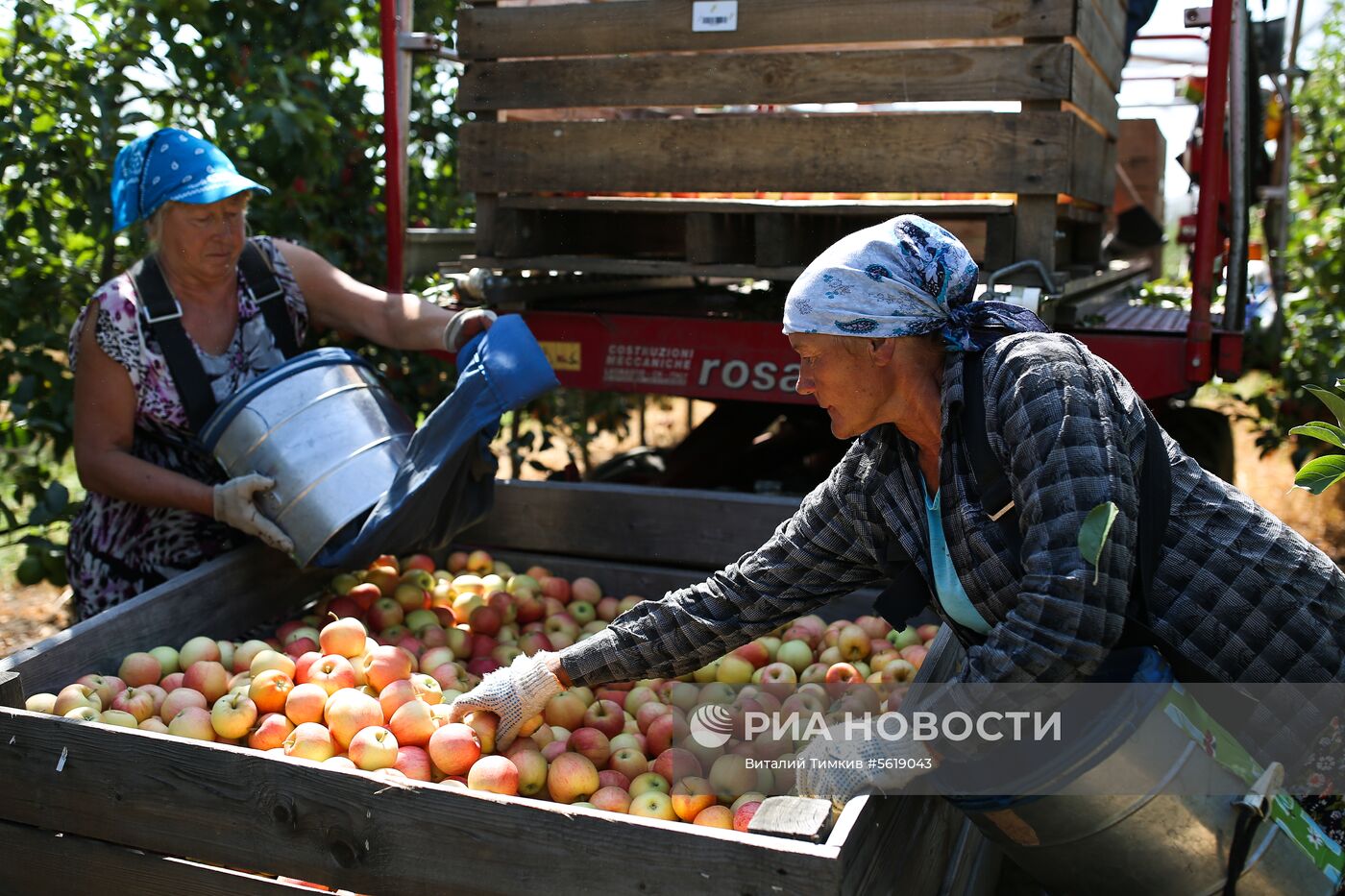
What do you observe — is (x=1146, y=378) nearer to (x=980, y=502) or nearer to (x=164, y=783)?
(x=980, y=502)

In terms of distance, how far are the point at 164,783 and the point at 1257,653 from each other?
190cm

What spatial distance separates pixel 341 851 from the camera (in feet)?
6.84

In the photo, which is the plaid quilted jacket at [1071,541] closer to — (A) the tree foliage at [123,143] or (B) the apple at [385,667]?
(B) the apple at [385,667]

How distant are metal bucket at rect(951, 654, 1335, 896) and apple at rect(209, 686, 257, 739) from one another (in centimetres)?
164

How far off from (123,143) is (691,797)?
344 cm

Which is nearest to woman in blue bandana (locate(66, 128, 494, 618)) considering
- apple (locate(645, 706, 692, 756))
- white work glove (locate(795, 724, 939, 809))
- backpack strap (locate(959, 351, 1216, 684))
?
apple (locate(645, 706, 692, 756))

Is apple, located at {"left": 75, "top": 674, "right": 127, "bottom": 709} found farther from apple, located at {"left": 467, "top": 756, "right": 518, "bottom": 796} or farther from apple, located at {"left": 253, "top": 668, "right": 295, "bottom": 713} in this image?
apple, located at {"left": 467, "top": 756, "right": 518, "bottom": 796}

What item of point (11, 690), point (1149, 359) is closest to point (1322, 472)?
point (1149, 359)

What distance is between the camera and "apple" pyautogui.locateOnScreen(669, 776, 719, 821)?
2488mm

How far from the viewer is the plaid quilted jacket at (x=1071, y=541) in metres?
1.81

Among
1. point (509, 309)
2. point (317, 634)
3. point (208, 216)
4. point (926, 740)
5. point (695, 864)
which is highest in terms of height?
point (208, 216)

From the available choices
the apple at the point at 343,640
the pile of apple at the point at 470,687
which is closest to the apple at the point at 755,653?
the pile of apple at the point at 470,687

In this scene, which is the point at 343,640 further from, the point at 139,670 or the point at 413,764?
the point at 413,764

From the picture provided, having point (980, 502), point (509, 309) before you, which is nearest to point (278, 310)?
point (509, 309)
